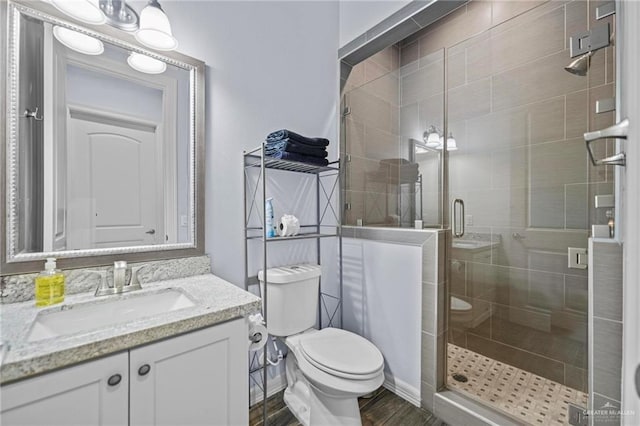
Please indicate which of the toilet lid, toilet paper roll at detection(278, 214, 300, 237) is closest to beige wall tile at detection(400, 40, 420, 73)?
toilet paper roll at detection(278, 214, 300, 237)

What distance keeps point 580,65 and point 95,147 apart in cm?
220

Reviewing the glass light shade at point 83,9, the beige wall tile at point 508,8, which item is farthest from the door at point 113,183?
the beige wall tile at point 508,8

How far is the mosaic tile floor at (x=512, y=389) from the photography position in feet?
4.38

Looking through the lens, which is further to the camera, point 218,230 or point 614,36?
point 218,230

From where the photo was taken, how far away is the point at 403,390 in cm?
165

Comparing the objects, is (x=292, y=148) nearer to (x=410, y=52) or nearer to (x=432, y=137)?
(x=432, y=137)

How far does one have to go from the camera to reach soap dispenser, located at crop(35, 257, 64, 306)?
0.93m

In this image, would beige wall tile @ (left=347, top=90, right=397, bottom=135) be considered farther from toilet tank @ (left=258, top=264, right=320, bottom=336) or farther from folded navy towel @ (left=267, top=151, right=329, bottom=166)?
toilet tank @ (left=258, top=264, right=320, bottom=336)

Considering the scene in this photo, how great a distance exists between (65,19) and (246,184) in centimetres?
97

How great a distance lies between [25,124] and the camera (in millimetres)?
1022

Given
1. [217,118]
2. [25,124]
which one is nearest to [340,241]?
[217,118]

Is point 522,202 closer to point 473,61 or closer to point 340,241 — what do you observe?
point 473,61

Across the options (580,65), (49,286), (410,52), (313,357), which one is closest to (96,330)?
(49,286)

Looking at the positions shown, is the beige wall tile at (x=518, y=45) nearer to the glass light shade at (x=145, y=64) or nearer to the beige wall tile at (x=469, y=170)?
the beige wall tile at (x=469, y=170)
